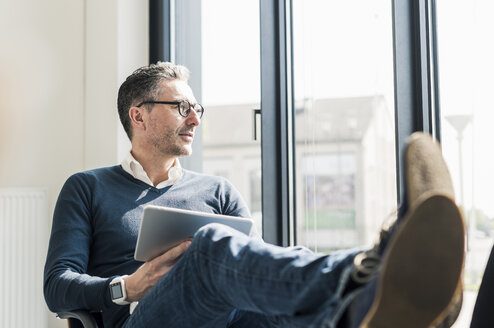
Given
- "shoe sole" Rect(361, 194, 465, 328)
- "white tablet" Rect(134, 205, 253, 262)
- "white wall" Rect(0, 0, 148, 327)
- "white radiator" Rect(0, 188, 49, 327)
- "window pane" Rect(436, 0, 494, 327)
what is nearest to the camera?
"shoe sole" Rect(361, 194, 465, 328)

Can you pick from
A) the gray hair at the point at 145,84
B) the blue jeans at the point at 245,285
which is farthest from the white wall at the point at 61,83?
the blue jeans at the point at 245,285

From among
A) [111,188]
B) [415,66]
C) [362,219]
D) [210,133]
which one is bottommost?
[362,219]

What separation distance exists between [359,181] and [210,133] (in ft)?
2.57

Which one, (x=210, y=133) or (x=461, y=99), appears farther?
(x=210, y=133)

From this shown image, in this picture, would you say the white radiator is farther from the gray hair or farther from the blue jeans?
the blue jeans

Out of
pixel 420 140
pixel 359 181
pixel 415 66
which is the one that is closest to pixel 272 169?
pixel 359 181

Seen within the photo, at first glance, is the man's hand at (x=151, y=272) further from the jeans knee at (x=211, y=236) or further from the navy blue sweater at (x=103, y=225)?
the jeans knee at (x=211, y=236)

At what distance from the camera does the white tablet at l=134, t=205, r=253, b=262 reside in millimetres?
1373

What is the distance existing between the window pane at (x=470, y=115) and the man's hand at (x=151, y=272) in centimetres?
101

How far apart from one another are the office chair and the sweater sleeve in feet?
0.06

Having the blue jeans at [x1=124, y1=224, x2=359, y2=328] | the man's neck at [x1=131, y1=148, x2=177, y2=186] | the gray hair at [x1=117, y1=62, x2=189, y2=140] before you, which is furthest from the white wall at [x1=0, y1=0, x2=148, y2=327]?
the blue jeans at [x1=124, y1=224, x2=359, y2=328]

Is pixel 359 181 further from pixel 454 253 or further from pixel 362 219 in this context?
pixel 454 253

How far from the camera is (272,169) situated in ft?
7.91

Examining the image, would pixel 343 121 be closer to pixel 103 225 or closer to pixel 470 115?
pixel 470 115
